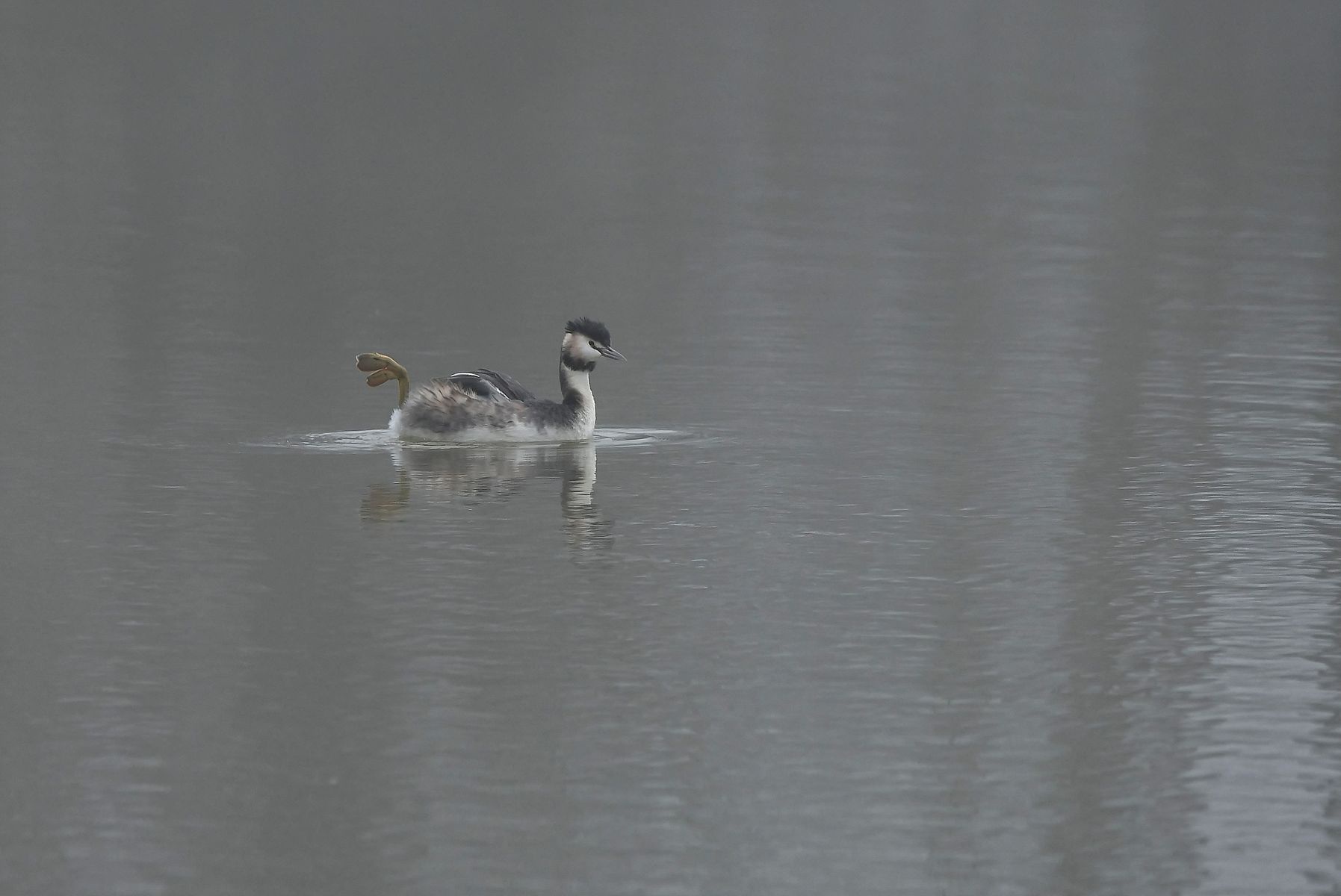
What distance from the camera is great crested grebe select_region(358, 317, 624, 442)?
1759 centimetres

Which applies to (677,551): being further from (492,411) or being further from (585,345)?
(585,345)

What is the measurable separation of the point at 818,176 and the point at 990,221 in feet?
25.7

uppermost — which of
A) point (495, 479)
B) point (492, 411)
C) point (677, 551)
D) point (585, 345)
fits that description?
point (585, 345)

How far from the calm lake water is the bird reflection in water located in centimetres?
7

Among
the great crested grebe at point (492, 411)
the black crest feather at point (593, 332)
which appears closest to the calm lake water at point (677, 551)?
the great crested grebe at point (492, 411)

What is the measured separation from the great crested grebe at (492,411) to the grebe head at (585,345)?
3cm

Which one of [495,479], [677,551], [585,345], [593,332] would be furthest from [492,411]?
[677,551]

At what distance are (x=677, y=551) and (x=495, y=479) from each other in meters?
2.70

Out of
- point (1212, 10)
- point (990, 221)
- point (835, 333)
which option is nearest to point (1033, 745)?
point (835, 333)

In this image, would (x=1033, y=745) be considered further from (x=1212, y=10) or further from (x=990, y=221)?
(x=1212, y=10)

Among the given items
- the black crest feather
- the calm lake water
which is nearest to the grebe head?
the black crest feather

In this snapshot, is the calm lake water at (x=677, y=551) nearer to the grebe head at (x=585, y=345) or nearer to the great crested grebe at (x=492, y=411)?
the great crested grebe at (x=492, y=411)

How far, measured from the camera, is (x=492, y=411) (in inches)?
695

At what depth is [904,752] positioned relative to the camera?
10203 mm
